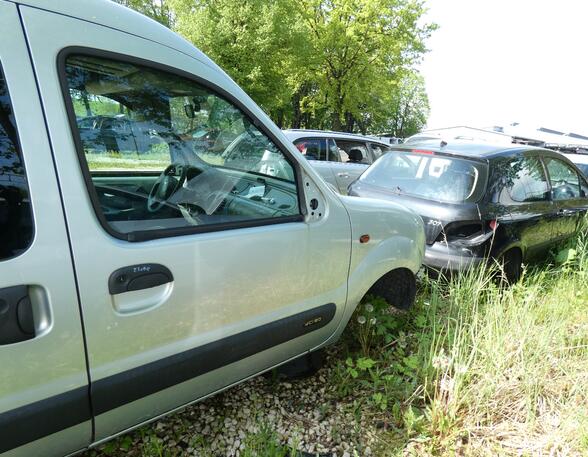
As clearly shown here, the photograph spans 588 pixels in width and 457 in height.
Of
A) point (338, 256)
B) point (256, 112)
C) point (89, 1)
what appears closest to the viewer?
point (89, 1)

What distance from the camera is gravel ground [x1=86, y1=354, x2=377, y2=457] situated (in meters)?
2.18

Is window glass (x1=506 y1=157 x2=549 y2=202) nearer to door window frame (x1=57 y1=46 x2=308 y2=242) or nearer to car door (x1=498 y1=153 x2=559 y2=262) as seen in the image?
car door (x1=498 y1=153 x2=559 y2=262)

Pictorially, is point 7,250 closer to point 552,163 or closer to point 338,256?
Result: point 338,256

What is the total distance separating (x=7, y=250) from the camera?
4.08 feet

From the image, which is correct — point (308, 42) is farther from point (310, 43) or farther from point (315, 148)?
point (315, 148)

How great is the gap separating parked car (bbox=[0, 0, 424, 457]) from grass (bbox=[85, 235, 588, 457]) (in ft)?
1.70

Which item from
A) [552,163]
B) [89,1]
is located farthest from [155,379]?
[552,163]

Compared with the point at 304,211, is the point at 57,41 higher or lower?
higher

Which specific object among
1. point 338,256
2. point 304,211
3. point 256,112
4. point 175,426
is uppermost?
point 256,112

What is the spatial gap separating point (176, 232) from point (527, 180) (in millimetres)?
4149

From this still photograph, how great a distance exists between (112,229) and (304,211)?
99 cm

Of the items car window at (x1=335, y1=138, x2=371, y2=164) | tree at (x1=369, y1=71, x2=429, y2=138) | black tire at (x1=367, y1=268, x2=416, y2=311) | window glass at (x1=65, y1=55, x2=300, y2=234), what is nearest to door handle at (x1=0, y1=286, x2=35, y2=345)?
window glass at (x1=65, y1=55, x2=300, y2=234)

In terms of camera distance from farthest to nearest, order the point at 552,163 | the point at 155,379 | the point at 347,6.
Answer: the point at 347,6, the point at 552,163, the point at 155,379

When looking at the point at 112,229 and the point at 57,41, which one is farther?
the point at 112,229
